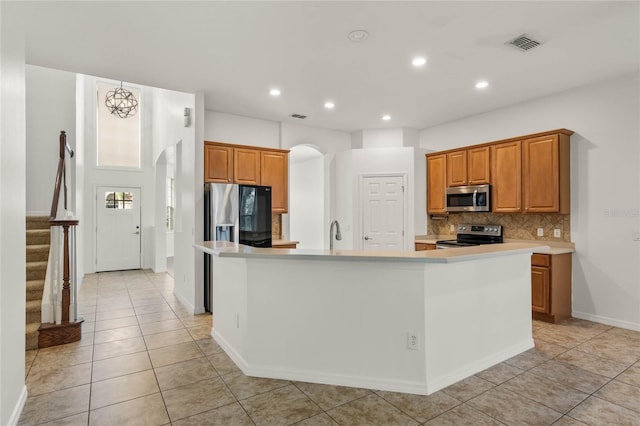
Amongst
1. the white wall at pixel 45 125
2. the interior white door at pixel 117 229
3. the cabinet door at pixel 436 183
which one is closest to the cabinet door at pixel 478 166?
the cabinet door at pixel 436 183

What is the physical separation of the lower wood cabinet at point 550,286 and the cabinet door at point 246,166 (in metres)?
3.88

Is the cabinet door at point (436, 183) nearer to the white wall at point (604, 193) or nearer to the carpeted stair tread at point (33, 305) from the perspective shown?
the white wall at point (604, 193)

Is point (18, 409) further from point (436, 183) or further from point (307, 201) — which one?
point (307, 201)

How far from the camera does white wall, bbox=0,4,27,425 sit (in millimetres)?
1917

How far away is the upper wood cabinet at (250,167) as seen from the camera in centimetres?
484

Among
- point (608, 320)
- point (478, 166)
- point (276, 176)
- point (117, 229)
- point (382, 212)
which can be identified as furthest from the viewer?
point (117, 229)

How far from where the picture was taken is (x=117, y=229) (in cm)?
784

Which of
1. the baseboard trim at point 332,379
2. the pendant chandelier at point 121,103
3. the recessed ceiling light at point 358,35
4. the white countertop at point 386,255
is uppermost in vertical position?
the pendant chandelier at point 121,103

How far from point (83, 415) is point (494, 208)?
5057 millimetres

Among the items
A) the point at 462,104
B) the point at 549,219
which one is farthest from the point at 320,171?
the point at 549,219

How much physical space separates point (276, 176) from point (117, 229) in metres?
4.68

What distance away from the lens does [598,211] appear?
4137 millimetres

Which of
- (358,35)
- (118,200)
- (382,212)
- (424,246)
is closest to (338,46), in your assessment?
(358,35)

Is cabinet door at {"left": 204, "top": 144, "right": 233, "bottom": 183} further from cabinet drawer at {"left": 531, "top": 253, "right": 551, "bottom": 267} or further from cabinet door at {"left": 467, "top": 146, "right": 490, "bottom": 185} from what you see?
cabinet drawer at {"left": 531, "top": 253, "right": 551, "bottom": 267}
